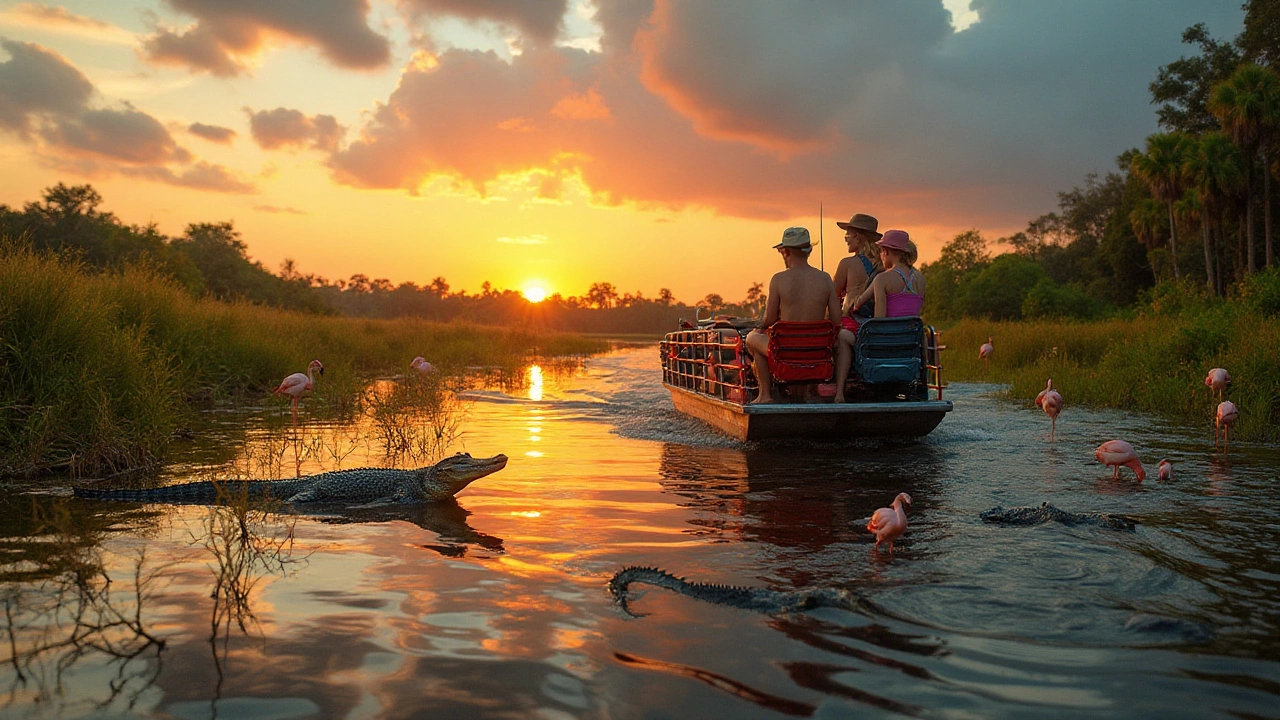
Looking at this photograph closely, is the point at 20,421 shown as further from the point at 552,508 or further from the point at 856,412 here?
the point at 856,412

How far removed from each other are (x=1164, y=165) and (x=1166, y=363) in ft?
96.0

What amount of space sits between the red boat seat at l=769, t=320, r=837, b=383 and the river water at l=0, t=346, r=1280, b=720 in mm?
1518

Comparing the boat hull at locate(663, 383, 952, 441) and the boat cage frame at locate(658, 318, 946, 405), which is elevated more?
the boat cage frame at locate(658, 318, 946, 405)

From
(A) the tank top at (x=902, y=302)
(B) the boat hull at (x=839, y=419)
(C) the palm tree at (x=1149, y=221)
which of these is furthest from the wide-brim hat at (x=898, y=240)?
(C) the palm tree at (x=1149, y=221)

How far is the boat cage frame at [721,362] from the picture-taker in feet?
31.0

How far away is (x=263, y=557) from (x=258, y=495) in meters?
1.73

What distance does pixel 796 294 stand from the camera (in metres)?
8.92

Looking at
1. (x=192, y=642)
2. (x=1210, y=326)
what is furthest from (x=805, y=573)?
(x=1210, y=326)

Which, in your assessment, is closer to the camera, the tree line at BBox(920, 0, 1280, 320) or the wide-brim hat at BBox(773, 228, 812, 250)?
the wide-brim hat at BBox(773, 228, 812, 250)

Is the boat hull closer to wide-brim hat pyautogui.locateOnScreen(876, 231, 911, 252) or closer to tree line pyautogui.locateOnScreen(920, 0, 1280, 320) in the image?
wide-brim hat pyautogui.locateOnScreen(876, 231, 911, 252)

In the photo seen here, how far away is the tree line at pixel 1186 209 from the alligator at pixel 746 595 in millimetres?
29133

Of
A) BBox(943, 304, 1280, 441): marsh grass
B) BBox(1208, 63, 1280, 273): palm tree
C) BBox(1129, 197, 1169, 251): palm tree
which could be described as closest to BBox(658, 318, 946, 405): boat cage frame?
BBox(943, 304, 1280, 441): marsh grass

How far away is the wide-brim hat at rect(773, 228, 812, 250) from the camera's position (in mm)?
8938

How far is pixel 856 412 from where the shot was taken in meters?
8.79
